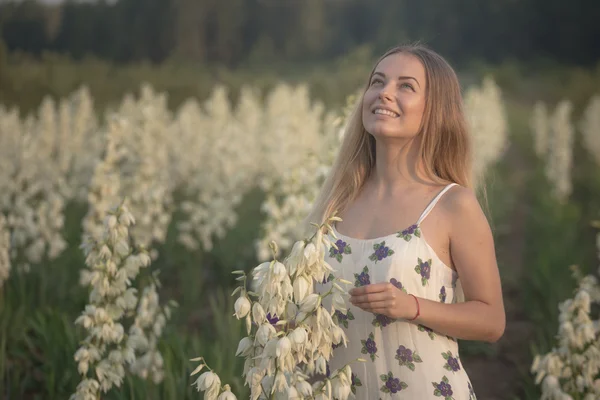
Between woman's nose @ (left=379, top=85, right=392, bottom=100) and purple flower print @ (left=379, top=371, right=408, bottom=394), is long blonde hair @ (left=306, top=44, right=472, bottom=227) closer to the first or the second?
woman's nose @ (left=379, top=85, right=392, bottom=100)

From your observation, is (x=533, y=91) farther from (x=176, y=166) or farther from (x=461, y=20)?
(x=176, y=166)

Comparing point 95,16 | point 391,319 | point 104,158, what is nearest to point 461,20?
point 95,16

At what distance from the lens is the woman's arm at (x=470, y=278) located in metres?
1.89

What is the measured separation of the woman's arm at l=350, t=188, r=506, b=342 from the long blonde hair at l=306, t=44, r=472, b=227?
15 centimetres

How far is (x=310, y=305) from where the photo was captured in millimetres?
1627

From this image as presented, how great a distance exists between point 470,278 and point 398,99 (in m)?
0.55

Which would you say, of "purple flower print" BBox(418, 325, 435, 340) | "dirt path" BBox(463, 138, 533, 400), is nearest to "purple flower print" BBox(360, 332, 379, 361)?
"purple flower print" BBox(418, 325, 435, 340)

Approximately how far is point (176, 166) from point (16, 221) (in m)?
3.25

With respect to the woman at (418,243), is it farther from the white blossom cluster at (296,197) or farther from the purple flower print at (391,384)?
the white blossom cluster at (296,197)

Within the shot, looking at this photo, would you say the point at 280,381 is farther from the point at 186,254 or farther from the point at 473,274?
the point at 186,254

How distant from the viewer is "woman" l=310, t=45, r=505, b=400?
1951 mm

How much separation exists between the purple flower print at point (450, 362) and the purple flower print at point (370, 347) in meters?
0.20

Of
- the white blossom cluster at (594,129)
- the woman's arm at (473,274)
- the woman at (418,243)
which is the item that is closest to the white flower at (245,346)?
the woman at (418,243)

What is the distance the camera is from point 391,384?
1.98 metres
